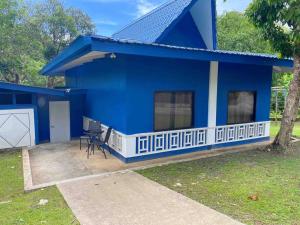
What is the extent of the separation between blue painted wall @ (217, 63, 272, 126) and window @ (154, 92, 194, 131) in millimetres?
1330

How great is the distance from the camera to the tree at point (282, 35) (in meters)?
8.63

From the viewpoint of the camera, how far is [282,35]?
30.5 ft

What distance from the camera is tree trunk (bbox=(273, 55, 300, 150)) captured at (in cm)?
930

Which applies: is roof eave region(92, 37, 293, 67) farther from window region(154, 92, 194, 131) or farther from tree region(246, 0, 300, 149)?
window region(154, 92, 194, 131)

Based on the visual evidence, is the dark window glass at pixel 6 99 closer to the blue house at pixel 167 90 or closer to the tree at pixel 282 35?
the blue house at pixel 167 90

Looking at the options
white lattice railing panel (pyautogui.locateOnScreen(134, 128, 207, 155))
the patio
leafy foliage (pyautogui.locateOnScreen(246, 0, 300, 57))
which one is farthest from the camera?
white lattice railing panel (pyautogui.locateOnScreen(134, 128, 207, 155))

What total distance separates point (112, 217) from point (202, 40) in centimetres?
850

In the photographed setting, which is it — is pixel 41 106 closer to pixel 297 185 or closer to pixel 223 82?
pixel 223 82

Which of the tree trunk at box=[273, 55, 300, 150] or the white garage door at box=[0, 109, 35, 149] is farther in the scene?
the white garage door at box=[0, 109, 35, 149]

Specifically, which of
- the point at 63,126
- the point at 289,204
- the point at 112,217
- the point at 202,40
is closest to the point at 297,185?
the point at 289,204

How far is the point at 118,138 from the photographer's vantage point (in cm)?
868

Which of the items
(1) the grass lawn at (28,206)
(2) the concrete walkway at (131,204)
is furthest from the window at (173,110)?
(1) the grass lawn at (28,206)

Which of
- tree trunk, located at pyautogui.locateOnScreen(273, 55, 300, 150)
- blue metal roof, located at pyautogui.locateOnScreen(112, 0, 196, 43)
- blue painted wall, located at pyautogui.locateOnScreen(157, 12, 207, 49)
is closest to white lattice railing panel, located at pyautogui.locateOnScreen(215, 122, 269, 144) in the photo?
tree trunk, located at pyautogui.locateOnScreen(273, 55, 300, 150)

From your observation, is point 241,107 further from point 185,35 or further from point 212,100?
point 185,35
